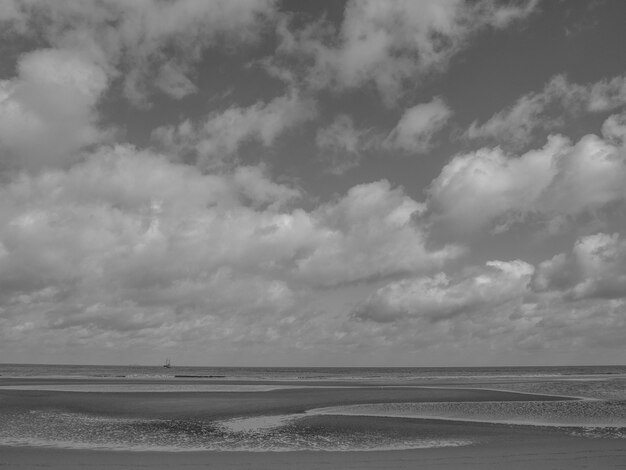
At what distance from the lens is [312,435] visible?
29672 millimetres

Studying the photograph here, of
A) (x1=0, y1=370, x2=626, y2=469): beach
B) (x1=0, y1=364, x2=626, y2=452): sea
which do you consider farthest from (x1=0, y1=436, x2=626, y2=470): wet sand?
(x1=0, y1=364, x2=626, y2=452): sea

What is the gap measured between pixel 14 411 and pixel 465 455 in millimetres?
34952

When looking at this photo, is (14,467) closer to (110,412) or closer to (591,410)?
(110,412)

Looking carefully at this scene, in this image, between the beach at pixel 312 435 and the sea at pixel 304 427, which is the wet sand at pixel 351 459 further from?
the sea at pixel 304 427

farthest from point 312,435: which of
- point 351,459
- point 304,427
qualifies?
point 351,459

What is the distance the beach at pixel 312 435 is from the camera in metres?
22.1

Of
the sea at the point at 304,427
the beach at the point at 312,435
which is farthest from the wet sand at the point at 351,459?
the sea at the point at 304,427

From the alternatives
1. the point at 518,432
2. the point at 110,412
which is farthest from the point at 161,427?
the point at 518,432

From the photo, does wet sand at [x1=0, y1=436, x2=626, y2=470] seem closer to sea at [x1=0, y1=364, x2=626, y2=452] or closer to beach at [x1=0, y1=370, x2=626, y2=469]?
beach at [x1=0, y1=370, x2=626, y2=469]

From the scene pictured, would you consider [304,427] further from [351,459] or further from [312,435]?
[351,459]

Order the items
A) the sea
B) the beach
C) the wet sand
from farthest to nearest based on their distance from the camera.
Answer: the sea < the beach < the wet sand

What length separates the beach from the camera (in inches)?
869

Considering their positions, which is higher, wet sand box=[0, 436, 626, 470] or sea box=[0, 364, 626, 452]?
wet sand box=[0, 436, 626, 470]

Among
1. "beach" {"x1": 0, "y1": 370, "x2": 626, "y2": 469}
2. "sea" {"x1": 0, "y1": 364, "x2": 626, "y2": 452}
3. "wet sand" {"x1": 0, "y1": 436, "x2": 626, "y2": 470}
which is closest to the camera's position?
"wet sand" {"x1": 0, "y1": 436, "x2": 626, "y2": 470}
